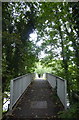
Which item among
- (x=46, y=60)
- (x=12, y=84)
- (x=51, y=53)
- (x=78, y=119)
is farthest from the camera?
(x=46, y=60)

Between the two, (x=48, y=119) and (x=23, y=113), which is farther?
(x=23, y=113)

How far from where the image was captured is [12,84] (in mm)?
3818

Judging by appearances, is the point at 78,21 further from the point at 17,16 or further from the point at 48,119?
the point at 17,16

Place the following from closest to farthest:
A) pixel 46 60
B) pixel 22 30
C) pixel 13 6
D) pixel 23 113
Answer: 1. pixel 23 113
2. pixel 13 6
3. pixel 22 30
4. pixel 46 60

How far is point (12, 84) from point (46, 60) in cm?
544

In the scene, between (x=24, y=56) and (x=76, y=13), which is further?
(x=24, y=56)

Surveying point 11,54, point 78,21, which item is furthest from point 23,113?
point 11,54

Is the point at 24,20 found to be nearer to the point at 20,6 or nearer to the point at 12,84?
the point at 20,6

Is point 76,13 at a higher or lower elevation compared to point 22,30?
lower

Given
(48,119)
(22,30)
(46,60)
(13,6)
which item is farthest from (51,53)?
(48,119)

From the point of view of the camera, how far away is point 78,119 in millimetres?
2482

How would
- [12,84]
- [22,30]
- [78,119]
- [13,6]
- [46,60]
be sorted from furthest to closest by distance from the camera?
[46,60], [22,30], [13,6], [12,84], [78,119]

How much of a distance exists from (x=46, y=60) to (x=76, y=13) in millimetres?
6221

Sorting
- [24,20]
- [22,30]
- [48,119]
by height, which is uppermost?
[24,20]
